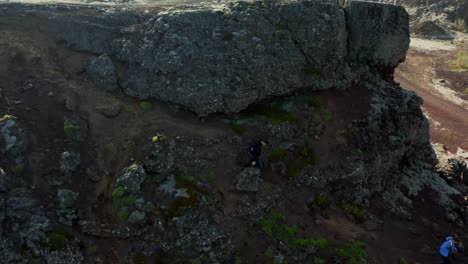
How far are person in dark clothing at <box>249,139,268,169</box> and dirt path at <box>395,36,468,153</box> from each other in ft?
99.0

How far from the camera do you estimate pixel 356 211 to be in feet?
72.8

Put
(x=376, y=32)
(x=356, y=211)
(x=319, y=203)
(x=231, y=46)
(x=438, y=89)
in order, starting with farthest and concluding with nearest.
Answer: (x=438, y=89) → (x=376, y=32) → (x=231, y=46) → (x=356, y=211) → (x=319, y=203)

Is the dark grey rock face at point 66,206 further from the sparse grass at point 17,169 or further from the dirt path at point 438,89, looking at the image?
the dirt path at point 438,89

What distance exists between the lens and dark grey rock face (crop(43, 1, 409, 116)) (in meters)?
24.4

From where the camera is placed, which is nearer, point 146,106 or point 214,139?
point 214,139

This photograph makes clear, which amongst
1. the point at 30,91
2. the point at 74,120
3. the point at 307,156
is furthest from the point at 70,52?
the point at 307,156

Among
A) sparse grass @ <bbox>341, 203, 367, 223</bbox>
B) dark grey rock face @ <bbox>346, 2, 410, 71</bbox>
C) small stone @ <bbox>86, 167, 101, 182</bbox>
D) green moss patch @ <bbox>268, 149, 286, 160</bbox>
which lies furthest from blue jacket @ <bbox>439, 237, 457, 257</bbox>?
small stone @ <bbox>86, 167, 101, 182</bbox>

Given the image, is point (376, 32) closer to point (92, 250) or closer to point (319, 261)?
point (319, 261)

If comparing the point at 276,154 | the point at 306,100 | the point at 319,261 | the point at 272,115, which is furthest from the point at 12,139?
the point at 306,100

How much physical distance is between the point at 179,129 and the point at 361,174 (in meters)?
14.6

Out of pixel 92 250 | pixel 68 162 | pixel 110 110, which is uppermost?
pixel 110 110

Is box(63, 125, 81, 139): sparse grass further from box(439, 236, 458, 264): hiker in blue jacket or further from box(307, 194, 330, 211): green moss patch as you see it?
box(439, 236, 458, 264): hiker in blue jacket

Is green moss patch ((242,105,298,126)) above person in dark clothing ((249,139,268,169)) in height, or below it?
above

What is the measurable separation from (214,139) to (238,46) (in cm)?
841
